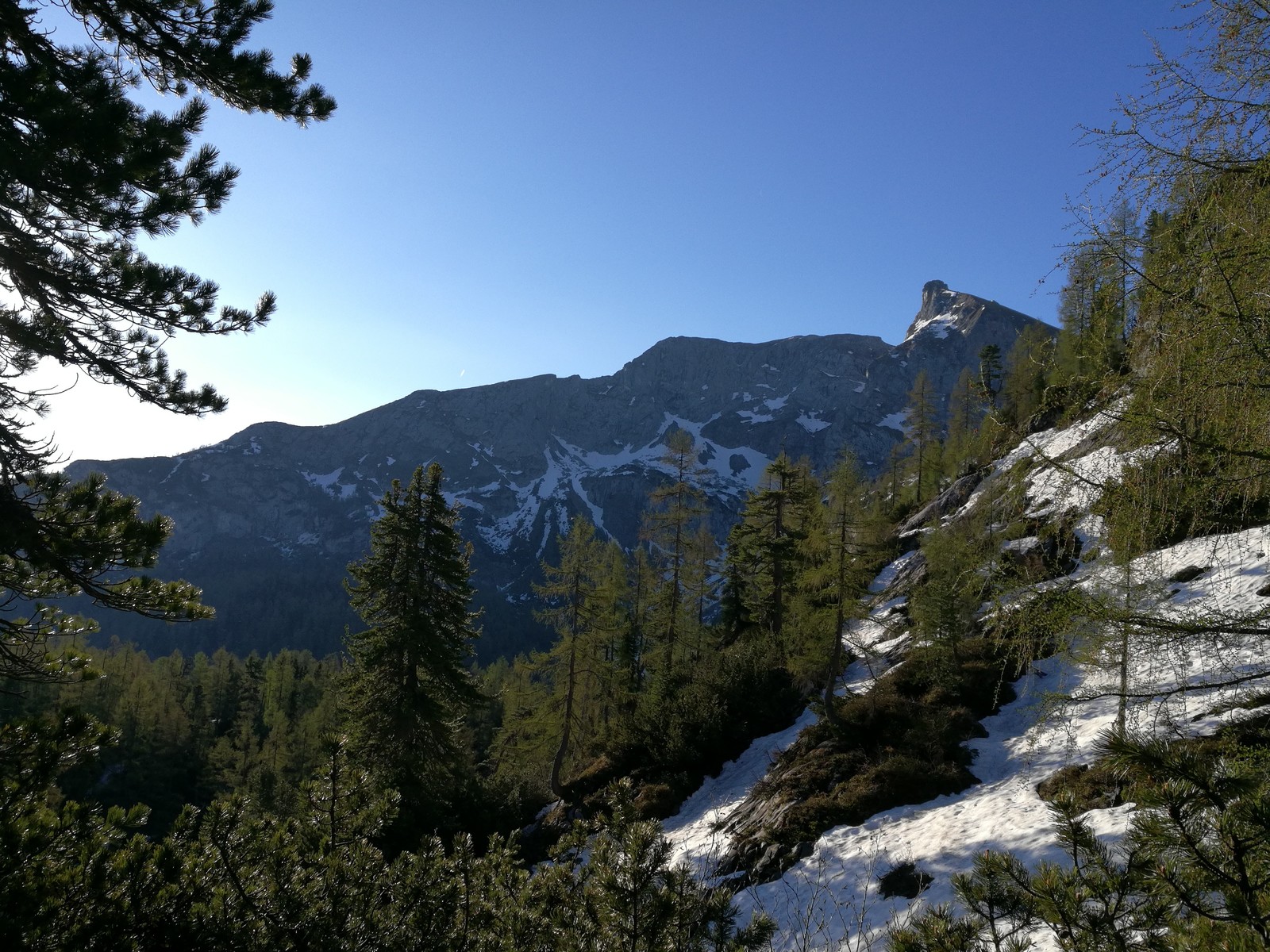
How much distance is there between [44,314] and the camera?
4.54 metres

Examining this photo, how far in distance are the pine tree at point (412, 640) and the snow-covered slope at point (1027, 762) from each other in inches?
253

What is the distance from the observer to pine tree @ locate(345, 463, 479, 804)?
15.0m

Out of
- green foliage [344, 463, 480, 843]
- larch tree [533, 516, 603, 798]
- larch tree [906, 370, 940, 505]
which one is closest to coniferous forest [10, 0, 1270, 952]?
green foliage [344, 463, 480, 843]

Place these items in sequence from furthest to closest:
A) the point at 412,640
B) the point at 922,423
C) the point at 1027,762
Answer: the point at 922,423
the point at 412,640
the point at 1027,762

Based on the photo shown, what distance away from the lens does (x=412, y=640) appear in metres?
15.4

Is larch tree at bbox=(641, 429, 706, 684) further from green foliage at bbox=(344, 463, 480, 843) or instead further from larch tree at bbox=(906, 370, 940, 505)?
larch tree at bbox=(906, 370, 940, 505)

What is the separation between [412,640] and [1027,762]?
12.8 m

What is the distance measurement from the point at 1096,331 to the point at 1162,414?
0.80 m

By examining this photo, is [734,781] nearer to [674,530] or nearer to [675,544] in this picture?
[675,544]

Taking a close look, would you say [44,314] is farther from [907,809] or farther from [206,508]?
[206,508]

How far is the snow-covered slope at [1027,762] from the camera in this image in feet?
14.4

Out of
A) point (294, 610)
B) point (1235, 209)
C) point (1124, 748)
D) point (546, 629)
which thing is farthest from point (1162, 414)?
point (294, 610)

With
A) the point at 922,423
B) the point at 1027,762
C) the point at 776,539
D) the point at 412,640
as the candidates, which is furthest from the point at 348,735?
the point at 922,423

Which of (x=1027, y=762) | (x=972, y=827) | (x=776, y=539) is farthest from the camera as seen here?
(x=776, y=539)
